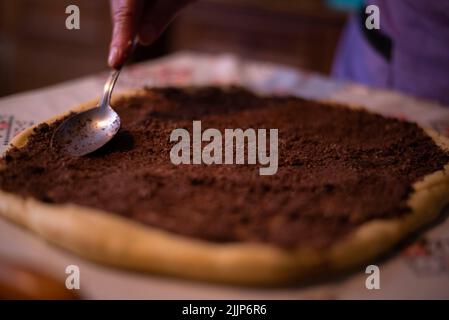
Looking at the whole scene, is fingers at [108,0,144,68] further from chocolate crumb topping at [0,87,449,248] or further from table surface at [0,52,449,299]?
table surface at [0,52,449,299]

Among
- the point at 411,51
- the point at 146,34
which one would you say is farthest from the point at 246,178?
the point at 411,51

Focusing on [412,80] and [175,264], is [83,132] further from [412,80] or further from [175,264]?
[412,80]

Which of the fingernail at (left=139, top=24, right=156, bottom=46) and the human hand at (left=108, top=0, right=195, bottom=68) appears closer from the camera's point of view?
the human hand at (left=108, top=0, right=195, bottom=68)

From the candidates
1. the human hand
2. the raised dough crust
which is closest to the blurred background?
the human hand

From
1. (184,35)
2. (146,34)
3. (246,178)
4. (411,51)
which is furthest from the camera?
(184,35)

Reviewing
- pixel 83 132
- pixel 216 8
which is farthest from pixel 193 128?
pixel 216 8

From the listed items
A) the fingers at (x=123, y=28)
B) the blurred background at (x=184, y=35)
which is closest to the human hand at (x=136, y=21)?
the fingers at (x=123, y=28)

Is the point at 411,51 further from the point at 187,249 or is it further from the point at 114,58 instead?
the point at 187,249

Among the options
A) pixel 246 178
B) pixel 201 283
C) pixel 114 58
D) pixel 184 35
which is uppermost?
pixel 184 35
